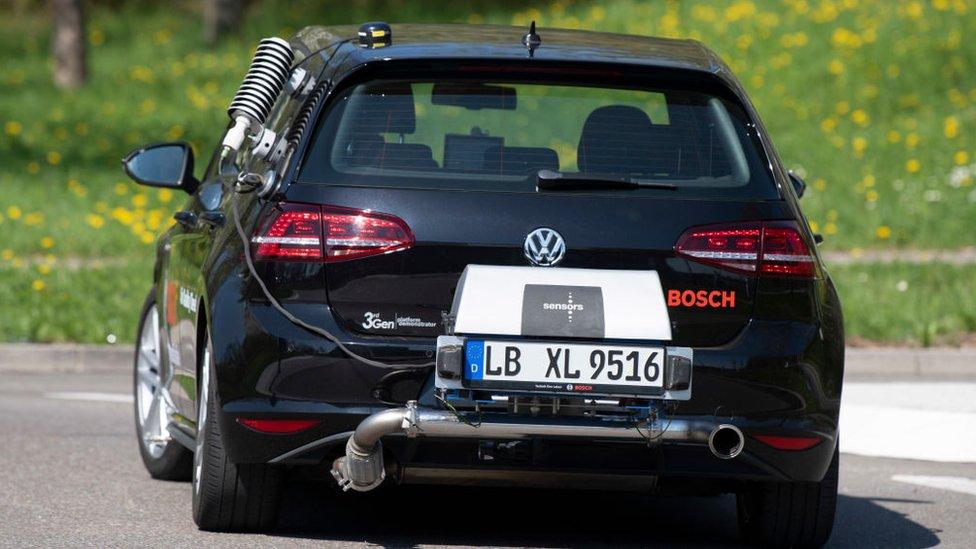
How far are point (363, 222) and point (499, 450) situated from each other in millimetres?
756

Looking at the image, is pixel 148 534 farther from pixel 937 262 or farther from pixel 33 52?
pixel 33 52

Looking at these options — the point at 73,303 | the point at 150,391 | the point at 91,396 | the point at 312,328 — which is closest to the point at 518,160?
the point at 312,328

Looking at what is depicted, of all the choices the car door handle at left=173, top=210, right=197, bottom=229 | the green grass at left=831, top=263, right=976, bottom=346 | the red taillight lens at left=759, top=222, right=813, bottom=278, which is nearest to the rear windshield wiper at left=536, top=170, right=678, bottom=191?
the red taillight lens at left=759, top=222, right=813, bottom=278

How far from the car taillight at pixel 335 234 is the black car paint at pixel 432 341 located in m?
0.03

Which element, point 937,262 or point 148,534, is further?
point 937,262

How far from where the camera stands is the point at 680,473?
5.50 m

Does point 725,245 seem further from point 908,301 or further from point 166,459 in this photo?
point 908,301

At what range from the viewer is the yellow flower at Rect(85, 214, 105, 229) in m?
16.2

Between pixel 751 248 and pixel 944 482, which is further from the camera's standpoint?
pixel 944 482

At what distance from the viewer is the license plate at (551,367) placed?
17.1 feet

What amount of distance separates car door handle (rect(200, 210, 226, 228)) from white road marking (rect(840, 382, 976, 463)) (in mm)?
3841

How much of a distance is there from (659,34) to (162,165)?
18.6 meters

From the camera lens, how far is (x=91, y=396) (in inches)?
411

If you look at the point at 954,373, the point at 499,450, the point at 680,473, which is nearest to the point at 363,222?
the point at 499,450
